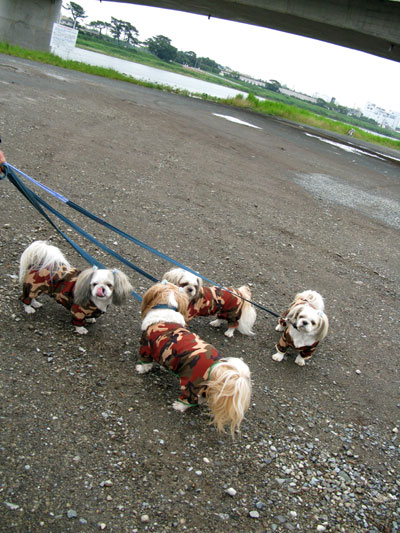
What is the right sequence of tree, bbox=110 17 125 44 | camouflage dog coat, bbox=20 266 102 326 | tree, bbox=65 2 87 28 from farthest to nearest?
tree, bbox=110 17 125 44
tree, bbox=65 2 87 28
camouflage dog coat, bbox=20 266 102 326

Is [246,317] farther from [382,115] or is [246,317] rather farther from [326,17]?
[382,115]

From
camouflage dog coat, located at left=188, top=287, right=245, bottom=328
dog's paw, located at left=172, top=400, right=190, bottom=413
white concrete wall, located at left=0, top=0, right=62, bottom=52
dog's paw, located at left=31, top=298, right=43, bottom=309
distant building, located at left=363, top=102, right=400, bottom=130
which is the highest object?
distant building, located at left=363, top=102, right=400, bottom=130

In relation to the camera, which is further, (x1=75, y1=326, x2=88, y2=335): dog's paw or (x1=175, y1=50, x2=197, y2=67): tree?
(x1=175, y1=50, x2=197, y2=67): tree

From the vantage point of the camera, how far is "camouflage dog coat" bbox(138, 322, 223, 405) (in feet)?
9.48

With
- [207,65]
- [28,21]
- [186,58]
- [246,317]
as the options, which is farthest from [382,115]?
[246,317]

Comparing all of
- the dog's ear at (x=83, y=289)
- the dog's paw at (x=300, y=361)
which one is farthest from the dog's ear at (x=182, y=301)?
the dog's paw at (x=300, y=361)

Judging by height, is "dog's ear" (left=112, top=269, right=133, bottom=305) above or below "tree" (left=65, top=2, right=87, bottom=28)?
below

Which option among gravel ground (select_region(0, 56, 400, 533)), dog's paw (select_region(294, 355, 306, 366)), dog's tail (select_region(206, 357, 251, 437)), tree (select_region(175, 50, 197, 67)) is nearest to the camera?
gravel ground (select_region(0, 56, 400, 533))

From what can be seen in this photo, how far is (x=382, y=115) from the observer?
14500cm

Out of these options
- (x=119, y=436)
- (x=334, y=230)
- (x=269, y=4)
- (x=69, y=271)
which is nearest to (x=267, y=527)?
(x=119, y=436)

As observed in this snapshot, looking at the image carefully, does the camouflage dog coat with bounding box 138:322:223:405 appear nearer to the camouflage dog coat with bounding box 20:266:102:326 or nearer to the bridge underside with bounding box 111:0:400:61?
the camouflage dog coat with bounding box 20:266:102:326

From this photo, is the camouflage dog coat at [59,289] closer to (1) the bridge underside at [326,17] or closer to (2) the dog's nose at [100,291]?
(2) the dog's nose at [100,291]

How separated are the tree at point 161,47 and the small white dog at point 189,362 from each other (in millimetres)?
48172

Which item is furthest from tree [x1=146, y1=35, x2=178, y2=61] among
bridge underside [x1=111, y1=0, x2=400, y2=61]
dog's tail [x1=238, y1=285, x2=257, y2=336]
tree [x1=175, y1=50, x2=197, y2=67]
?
dog's tail [x1=238, y1=285, x2=257, y2=336]
